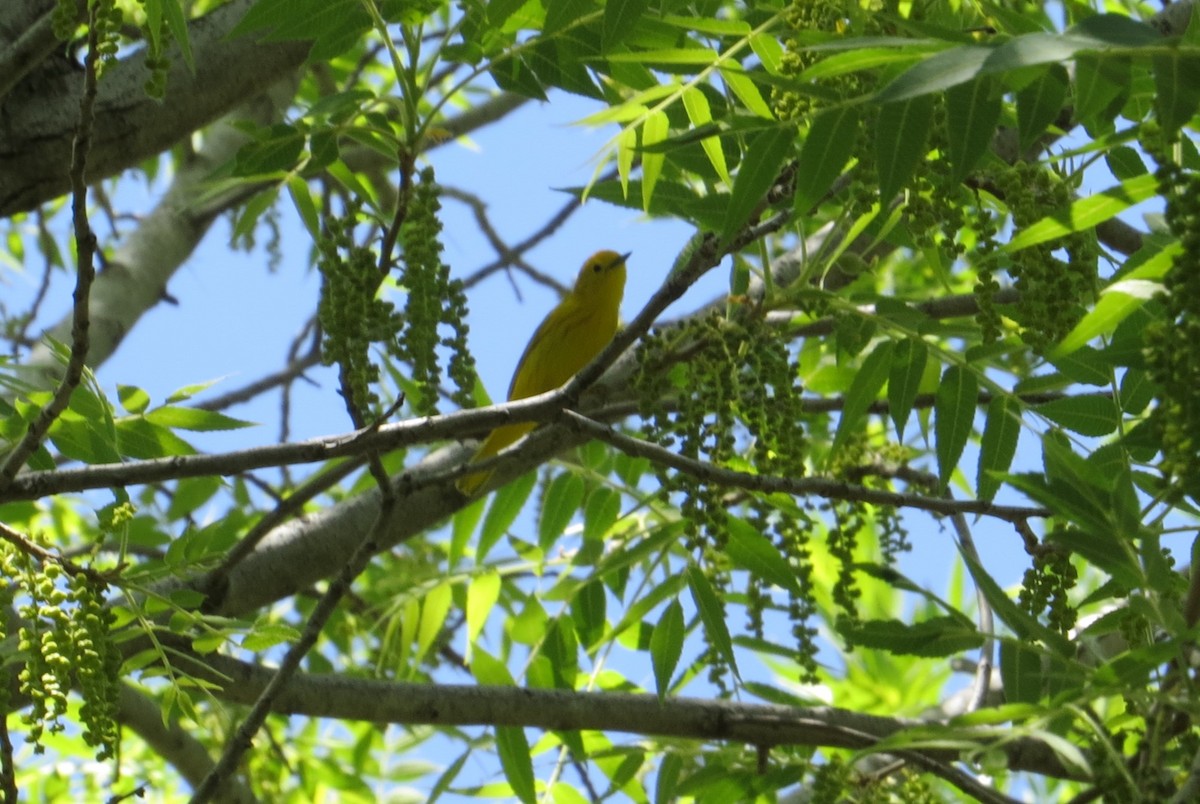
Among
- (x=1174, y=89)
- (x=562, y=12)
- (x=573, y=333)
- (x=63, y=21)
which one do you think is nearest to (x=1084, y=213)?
(x=1174, y=89)

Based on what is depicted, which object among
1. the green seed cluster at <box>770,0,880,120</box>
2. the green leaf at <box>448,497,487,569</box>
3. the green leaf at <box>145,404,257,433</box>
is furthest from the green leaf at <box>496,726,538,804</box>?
the green seed cluster at <box>770,0,880,120</box>

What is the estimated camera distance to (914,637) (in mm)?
2387

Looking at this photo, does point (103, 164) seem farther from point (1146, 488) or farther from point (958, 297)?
point (1146, 488)

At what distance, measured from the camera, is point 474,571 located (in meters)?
4.22

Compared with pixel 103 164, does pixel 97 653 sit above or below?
below

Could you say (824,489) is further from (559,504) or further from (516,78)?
(559,504)

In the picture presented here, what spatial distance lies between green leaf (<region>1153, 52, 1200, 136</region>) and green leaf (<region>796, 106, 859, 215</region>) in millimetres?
539

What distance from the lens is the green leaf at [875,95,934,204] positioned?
6.80 ft

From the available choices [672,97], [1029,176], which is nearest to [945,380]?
[1029,176]

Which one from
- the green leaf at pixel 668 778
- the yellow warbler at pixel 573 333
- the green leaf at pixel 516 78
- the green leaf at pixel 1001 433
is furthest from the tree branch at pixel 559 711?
the yellow warbler at pixel 573 333

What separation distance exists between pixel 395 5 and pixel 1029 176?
1415mm

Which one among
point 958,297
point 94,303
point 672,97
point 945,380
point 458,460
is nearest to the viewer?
point 672,97

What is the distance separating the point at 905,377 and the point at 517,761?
1575mm

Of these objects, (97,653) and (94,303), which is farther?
(94,303)
